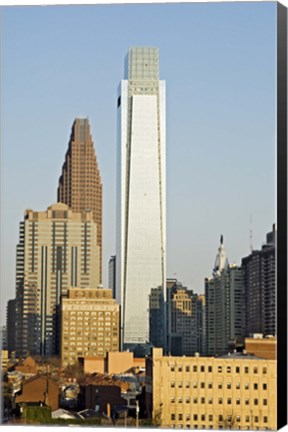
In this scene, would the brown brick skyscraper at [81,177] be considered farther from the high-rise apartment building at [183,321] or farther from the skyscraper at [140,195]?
the high-rise apartment building at [183,321]

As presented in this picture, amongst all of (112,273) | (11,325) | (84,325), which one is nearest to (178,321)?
(112,273)

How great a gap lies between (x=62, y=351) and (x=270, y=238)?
3245mm

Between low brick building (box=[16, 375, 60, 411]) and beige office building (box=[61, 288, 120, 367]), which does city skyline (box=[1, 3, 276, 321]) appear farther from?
beige office building (box=[61, 288, 120, 367])

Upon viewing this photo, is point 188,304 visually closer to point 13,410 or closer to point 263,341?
point 263,341

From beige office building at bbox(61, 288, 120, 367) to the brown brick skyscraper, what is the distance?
636 millimetres

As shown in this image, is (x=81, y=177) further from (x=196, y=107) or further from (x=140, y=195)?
(x=196, y=107)

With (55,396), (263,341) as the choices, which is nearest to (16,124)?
(55,396)

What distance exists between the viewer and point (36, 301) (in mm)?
13438

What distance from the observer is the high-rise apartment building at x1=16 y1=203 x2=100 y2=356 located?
13.0 metres

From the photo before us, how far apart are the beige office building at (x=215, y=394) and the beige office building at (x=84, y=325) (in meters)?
3.07

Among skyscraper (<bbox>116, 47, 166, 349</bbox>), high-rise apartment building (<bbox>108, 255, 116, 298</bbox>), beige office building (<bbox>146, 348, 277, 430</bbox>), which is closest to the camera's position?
beige office building (<bbox>146, 348, 277, 430</bbox>)

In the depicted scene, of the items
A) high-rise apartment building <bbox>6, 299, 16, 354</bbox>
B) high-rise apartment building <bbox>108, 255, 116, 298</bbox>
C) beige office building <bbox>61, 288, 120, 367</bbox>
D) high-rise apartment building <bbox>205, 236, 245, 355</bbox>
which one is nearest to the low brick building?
beige office building <bbox>61, 288, 120, 367</bbox>

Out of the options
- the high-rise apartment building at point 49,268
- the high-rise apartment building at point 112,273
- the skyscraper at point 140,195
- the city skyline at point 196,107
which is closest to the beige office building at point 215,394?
the city skyline at point 196,107

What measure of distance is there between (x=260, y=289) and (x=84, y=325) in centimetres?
241
